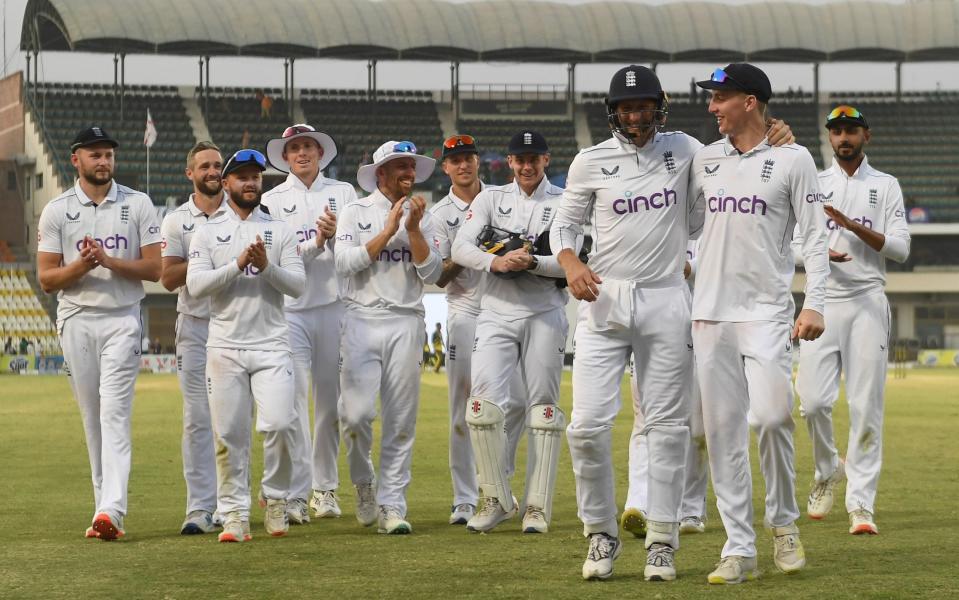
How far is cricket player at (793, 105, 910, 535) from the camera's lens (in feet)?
31.1

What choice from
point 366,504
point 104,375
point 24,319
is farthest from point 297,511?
point 24,319

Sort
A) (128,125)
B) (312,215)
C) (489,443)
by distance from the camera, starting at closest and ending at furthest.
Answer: (489,443) → (312,215) → (128,125)

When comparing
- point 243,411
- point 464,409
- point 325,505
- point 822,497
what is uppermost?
point 243,411

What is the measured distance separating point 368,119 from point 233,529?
46830 millimetres

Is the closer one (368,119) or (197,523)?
(197,523)

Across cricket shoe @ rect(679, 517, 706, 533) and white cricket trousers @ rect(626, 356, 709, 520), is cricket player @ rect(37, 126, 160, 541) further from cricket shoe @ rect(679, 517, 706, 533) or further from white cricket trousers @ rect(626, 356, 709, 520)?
cricket shoe @ rect(679, 517, 706, 533)

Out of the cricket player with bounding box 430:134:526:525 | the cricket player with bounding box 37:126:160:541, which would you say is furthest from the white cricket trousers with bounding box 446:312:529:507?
the cricket player with bounding box 37:126:160:541

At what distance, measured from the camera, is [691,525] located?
9117 millimetres

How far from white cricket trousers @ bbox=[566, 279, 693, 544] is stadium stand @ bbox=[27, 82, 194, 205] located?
43.6 m

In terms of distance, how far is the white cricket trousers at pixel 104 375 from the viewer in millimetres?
9055

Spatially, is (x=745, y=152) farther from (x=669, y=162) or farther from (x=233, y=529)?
(x=233, y=529)

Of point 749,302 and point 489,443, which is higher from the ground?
point 749,302

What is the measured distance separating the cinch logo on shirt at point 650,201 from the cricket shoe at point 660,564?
168 centimetres

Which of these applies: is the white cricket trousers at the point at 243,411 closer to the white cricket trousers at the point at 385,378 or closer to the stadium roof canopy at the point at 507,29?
the white cricket trousers at the point at 385,378
